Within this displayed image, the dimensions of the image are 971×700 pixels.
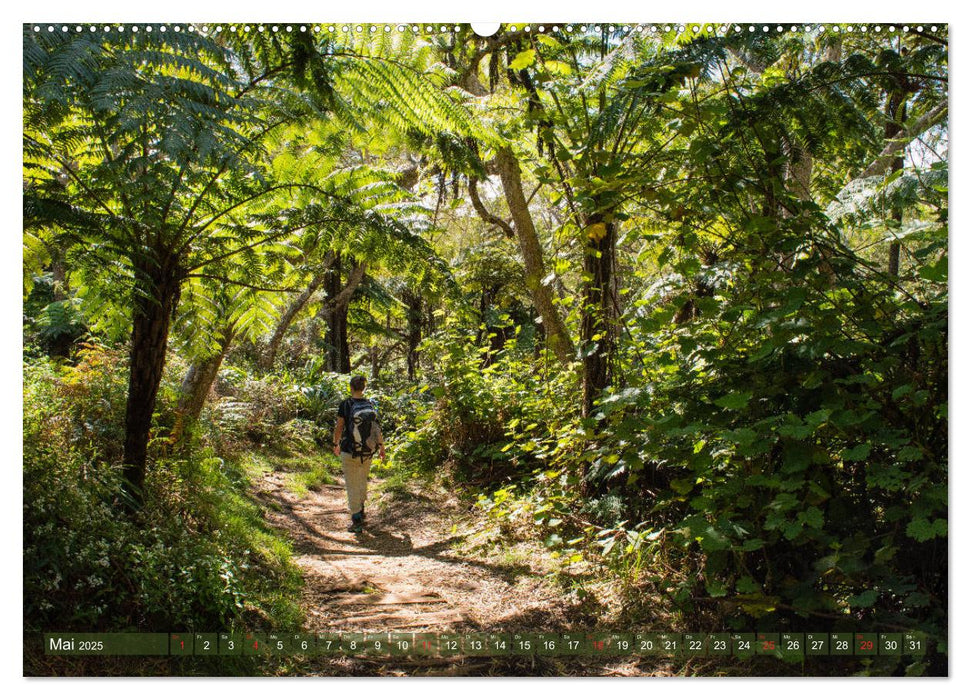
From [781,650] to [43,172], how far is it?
10.9ft

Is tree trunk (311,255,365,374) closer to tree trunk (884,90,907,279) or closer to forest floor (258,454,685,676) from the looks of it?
forest floor (258,454,685,676)

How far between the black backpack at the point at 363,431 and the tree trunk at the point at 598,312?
Answer: 1928mm

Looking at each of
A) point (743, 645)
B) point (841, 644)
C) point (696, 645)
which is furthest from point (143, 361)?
point (841, 644)

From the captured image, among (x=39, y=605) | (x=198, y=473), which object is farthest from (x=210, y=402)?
(x=39, y=605)

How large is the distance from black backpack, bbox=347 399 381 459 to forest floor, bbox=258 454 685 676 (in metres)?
0.73

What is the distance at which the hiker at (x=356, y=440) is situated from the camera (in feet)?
16.6

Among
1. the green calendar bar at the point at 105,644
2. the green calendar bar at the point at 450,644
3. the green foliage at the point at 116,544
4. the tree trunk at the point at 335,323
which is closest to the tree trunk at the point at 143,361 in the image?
the green foliage at the point at 116,544

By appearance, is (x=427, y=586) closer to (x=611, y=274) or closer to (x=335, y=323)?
(x=611, y=274)

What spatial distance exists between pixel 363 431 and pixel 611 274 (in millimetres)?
2490

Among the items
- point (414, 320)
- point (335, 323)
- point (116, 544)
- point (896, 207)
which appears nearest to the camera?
point (896, 207)

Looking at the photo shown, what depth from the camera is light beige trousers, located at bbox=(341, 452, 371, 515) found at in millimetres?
5086

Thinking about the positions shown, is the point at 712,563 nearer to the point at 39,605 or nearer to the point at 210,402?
the point at 39,605

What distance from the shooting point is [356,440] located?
16.6 feet

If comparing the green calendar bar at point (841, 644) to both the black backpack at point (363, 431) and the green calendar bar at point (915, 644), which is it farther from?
the black backpack at point (363, 431)
